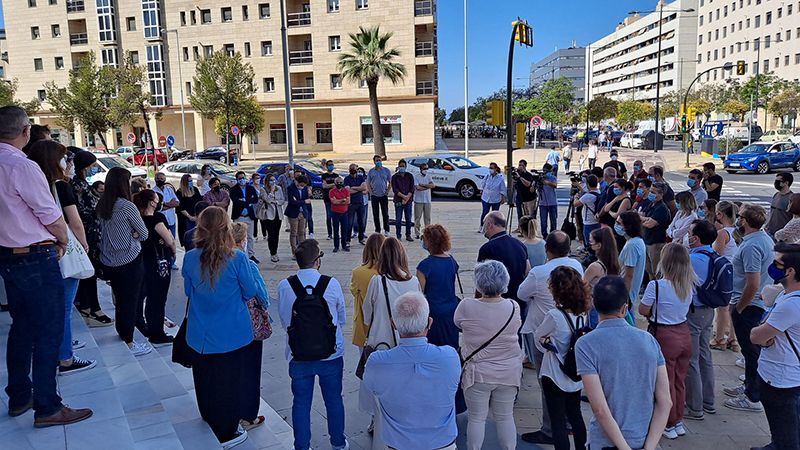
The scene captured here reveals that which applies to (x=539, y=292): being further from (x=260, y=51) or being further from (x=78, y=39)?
(x=78, y=39)

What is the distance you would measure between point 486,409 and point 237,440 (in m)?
1.92

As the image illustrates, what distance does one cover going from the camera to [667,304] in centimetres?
477

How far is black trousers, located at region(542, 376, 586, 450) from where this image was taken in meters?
4.25

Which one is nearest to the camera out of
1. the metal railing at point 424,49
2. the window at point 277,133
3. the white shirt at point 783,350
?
the white shirt at point 783,350

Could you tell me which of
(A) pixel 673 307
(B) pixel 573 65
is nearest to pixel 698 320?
(A) pixel 673 307

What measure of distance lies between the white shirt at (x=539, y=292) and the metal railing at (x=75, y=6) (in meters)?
63.3

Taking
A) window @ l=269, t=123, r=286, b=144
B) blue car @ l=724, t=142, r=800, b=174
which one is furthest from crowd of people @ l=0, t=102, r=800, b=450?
window @ l=269, t=123, r=286, b=144

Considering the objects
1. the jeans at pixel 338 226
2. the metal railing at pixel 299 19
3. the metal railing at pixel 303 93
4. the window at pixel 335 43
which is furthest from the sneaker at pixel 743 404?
the metal railing at pixel 299 19

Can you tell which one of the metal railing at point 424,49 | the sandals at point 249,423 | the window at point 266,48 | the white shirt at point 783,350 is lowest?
the sandals at point 249,423

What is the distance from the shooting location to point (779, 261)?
4023 millimetres

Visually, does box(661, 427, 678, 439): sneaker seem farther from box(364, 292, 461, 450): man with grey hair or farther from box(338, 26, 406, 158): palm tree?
box(338, 26, 406, 158): palm tree

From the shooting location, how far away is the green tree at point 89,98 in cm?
3903

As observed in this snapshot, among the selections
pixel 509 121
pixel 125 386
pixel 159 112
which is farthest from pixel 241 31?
pixel 125 386

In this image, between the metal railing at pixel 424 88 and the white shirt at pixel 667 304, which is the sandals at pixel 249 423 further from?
the metal railing at pixel 424 88
